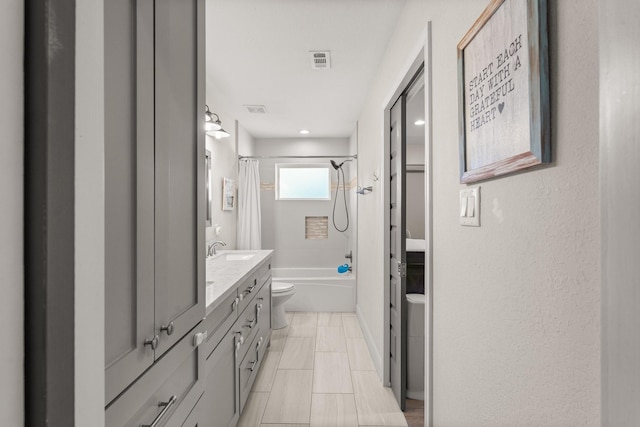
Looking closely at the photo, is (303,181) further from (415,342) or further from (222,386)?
(222,386)

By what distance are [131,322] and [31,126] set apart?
53 cm

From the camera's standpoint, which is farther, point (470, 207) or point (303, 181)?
point (303, 181)

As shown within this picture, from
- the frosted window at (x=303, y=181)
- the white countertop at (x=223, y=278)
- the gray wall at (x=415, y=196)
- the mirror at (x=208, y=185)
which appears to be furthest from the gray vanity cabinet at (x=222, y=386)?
the frosted window at (x=303, y=181)

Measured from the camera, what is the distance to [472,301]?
1018mm

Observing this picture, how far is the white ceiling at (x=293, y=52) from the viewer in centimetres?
183

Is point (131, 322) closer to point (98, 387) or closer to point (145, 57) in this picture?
point (98, 387)

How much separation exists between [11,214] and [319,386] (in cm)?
239

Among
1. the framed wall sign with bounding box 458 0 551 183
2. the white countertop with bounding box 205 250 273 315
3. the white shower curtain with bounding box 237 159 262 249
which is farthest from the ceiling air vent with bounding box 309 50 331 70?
the white shower curtain with bounding box 237 159 262 249

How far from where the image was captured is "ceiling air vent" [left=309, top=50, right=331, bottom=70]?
7.56 feet

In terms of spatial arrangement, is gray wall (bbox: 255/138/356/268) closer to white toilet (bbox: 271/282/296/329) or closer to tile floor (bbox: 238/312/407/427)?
white toilet (bbox: 271/282/296/329)

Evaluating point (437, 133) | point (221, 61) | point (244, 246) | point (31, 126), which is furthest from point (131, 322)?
point (244, 246)

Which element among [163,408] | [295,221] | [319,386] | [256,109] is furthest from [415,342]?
[295,221]

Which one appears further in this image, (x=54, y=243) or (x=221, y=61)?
(x=221, y=61)

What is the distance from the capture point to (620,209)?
406mm
